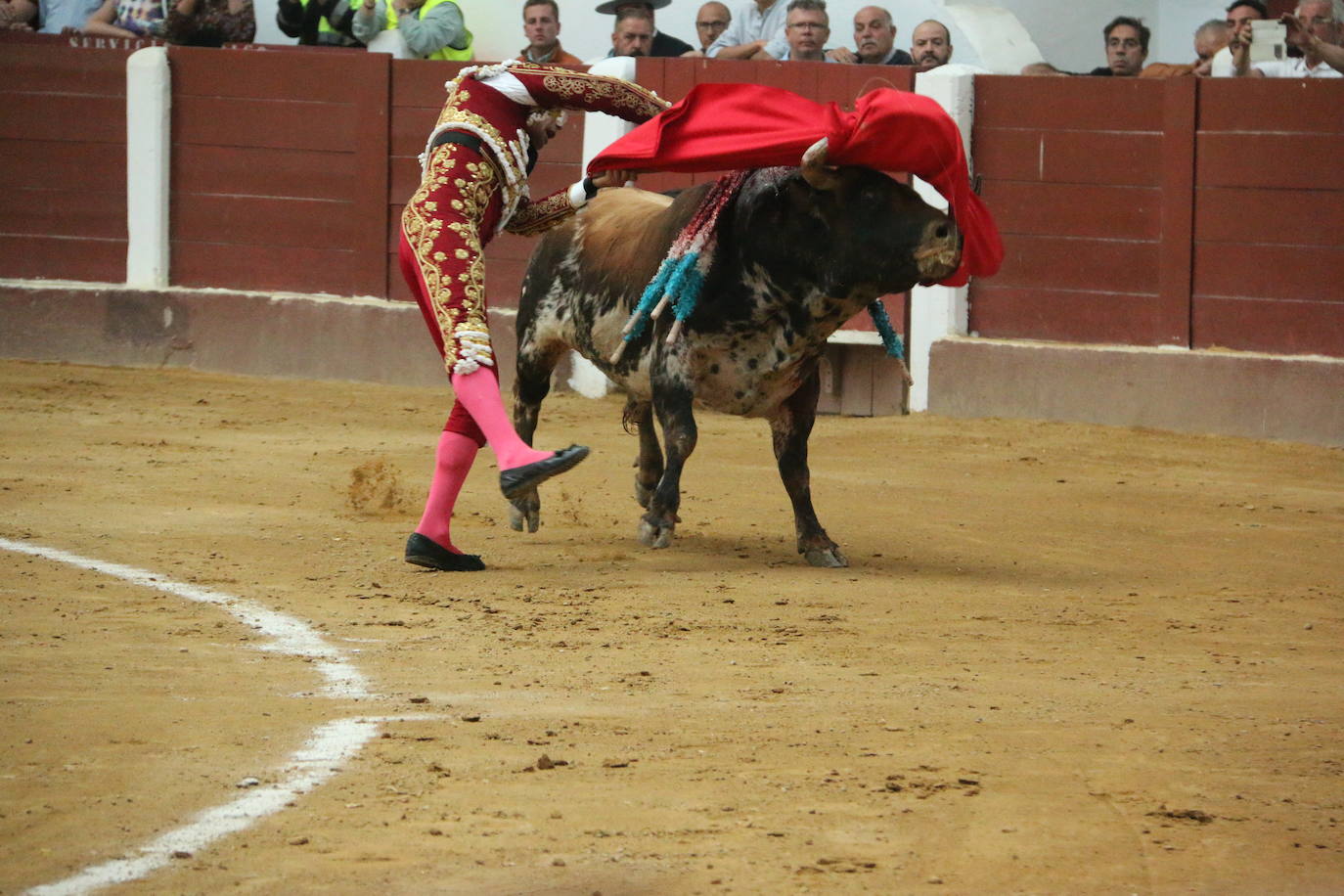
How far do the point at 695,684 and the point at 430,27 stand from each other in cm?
680

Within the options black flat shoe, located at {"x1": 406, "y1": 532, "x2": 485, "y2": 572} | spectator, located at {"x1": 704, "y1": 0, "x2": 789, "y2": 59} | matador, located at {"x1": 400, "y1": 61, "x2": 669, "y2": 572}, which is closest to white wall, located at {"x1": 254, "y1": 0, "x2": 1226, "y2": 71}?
spectator, located at {"x1": 704, "y1": 0, "x2": 789, "y2": 59}

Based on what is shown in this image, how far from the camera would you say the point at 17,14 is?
11391 mm

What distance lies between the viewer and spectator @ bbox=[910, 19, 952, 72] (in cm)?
914

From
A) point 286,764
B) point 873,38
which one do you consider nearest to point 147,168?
point 873,38

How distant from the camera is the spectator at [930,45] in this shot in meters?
9.14

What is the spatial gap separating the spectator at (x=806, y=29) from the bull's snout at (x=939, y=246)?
169 inches

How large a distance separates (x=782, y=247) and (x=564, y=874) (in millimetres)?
2915

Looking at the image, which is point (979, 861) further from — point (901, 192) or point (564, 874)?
point (901, 192)

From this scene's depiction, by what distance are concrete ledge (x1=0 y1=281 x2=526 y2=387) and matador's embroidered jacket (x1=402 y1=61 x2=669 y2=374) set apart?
4.41 metres


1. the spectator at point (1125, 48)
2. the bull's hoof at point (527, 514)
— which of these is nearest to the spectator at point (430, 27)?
the spectator at point (1125, 48)

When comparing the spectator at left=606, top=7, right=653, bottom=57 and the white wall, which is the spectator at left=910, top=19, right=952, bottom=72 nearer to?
the spectator at left=606, top=7, right=653, bottom=57

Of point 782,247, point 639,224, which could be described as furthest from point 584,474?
point 782,247

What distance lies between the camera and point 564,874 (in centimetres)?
271

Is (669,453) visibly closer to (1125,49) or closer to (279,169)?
(1125,49)
